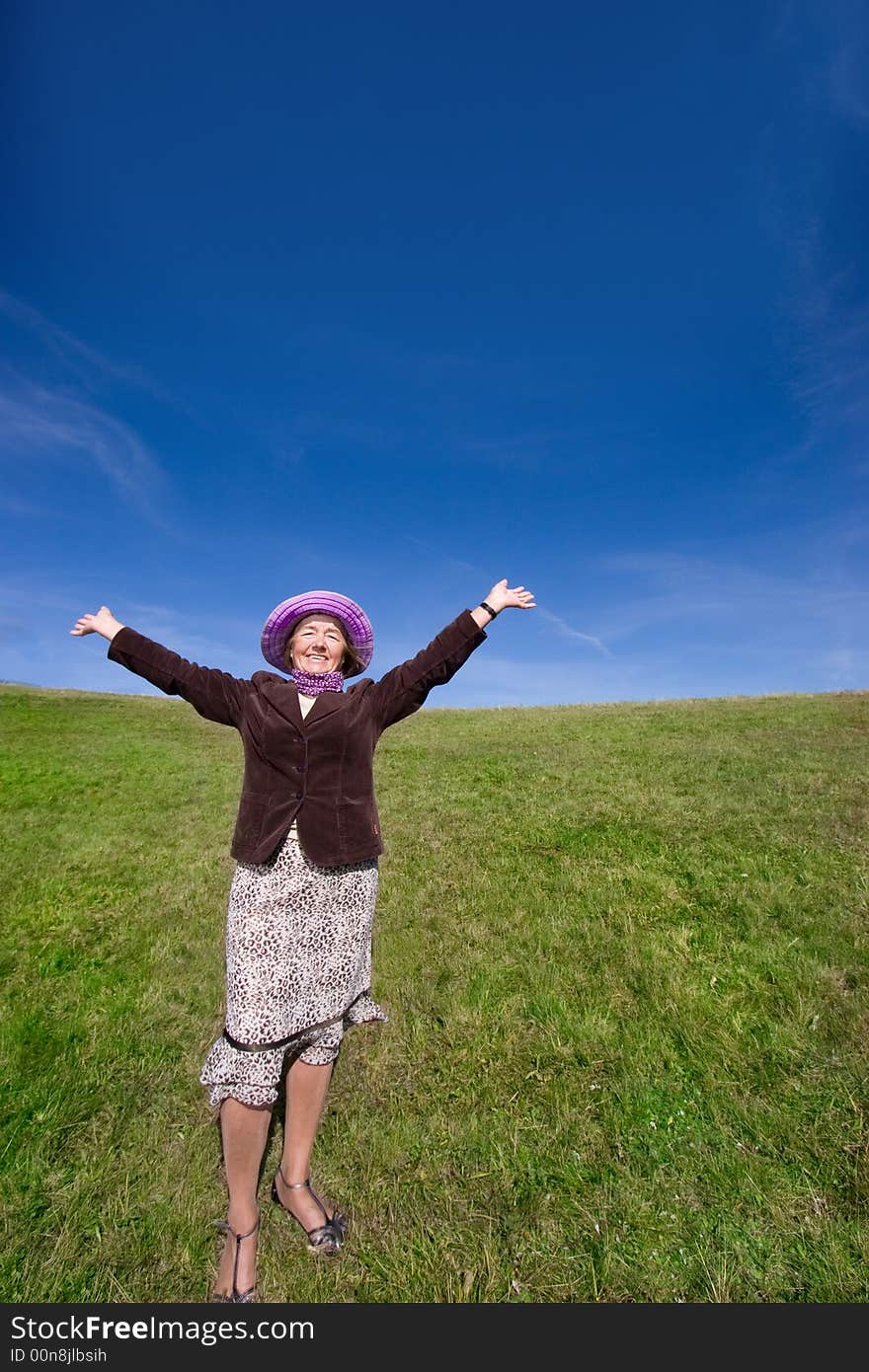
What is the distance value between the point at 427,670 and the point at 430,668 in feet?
0.08

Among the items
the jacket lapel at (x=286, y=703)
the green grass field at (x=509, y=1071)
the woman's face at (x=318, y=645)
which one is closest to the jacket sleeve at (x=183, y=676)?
the jacket lapel at (x=286, y=703)

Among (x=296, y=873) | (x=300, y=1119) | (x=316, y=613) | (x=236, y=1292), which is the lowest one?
(x=236, y=1292)

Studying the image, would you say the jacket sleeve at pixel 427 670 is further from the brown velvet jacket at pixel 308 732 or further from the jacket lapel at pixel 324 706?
the jacket lapel at pixel 324 706

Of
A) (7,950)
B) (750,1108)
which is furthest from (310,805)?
(7,950)

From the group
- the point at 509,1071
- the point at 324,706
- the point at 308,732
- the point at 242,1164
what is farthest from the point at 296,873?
the point at 509,1071

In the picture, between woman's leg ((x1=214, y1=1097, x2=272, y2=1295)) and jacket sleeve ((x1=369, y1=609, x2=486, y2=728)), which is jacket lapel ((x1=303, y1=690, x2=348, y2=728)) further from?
woman's leg ((x1=214, y1=1097, x2=272, y2=1295))

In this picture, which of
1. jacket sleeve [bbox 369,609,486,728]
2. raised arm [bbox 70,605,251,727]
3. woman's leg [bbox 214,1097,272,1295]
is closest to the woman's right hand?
raised arm [bbox 70,605,251,727]

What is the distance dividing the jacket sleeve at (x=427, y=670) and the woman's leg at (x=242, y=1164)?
8.11 feet

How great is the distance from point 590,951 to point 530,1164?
337 centimetres

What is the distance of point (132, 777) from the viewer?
20109 millimetres

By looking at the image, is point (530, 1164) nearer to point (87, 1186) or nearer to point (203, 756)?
point (87, 1186)

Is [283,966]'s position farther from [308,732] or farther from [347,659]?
[347,659]

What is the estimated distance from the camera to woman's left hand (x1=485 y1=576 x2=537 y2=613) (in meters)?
4.16

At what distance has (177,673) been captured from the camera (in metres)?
3.88
